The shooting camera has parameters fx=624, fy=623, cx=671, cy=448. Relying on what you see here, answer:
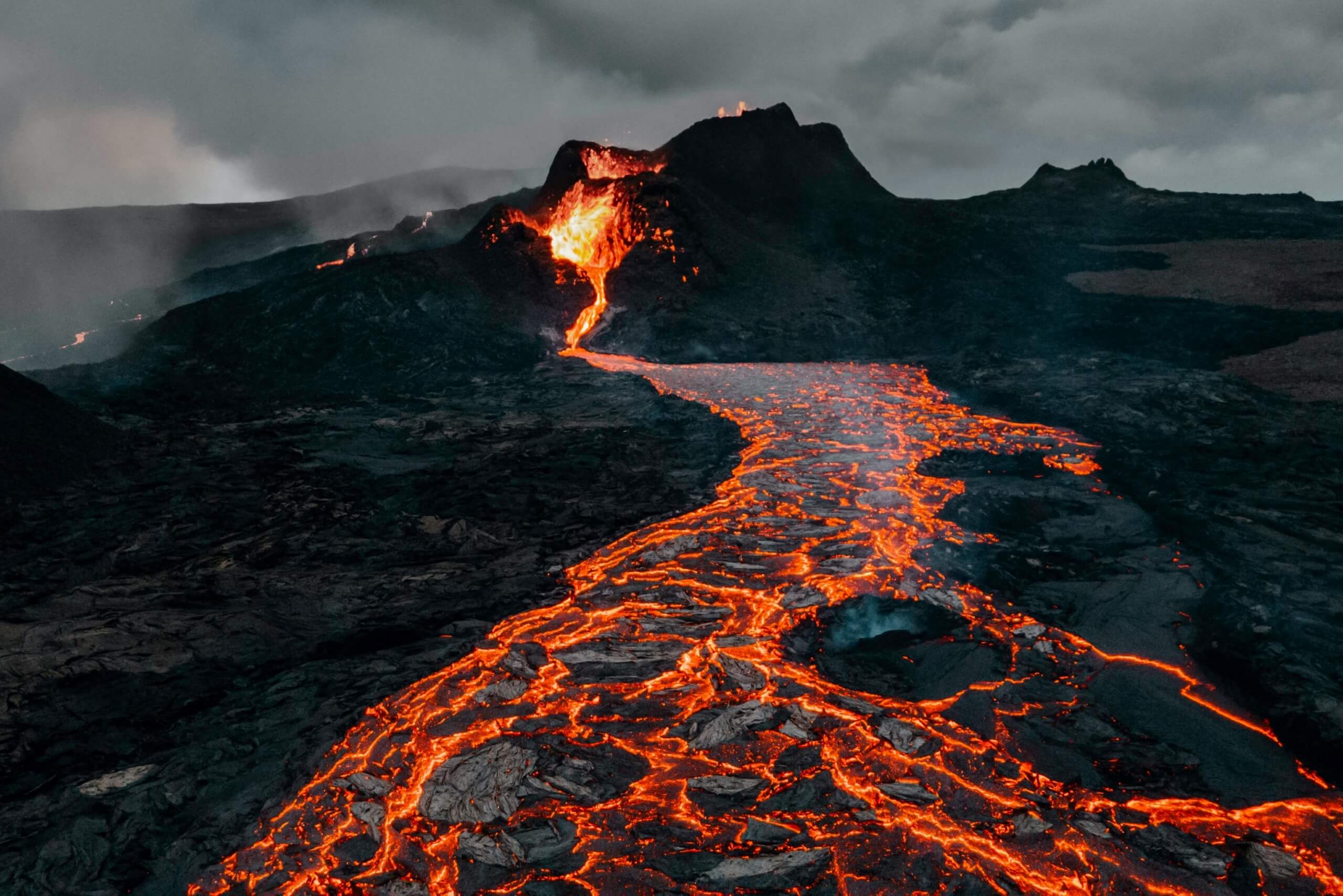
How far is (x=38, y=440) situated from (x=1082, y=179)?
5663 centimetres

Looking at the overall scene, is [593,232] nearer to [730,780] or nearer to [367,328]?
[367,328]

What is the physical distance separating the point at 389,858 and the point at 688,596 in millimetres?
5318

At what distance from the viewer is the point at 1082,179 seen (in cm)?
4472

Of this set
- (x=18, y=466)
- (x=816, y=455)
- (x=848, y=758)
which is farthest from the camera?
(x=816, y=455)

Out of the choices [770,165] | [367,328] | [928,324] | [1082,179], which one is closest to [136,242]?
[367,328]

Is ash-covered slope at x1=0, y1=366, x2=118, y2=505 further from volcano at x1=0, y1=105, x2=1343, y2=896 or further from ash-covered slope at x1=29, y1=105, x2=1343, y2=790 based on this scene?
ash-covered slope at x1=29, y1=105, x2=1343, y2=790

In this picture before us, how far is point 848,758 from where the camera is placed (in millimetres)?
6559

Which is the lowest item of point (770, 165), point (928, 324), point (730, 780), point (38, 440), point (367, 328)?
point (730, 780)

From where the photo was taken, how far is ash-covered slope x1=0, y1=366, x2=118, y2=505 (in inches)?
500

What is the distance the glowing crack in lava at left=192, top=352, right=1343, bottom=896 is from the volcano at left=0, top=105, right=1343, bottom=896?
0.13ft

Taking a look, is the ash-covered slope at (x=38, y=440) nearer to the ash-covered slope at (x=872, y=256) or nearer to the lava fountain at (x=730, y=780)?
the lava fountain at (x=730, y=780)

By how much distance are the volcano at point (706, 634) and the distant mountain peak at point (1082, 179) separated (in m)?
24.1

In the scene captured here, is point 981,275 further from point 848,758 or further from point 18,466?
point 18,466

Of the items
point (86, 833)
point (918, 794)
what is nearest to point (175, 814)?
point (86, 833)
